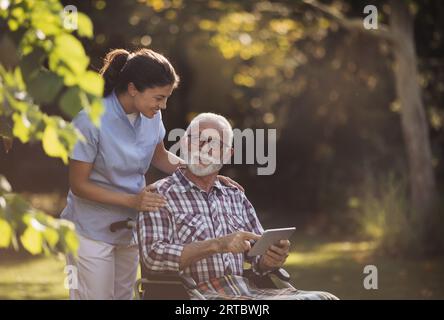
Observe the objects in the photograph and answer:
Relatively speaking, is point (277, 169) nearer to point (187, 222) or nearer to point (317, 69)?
point (317, 69)

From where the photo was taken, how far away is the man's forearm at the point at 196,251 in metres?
3.89

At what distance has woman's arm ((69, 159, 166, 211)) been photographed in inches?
157

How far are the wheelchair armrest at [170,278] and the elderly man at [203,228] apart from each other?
31 millimetres

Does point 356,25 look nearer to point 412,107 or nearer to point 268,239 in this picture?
point 412,107

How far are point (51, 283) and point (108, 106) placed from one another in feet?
15.4

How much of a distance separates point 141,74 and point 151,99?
120mm

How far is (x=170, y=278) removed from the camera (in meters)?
3.97

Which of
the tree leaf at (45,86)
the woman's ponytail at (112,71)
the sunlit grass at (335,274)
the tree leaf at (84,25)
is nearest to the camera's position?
the tree leaf at (84,25)

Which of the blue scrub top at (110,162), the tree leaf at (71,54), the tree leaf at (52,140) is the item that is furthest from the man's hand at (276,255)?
the tree leaf at (71,54)

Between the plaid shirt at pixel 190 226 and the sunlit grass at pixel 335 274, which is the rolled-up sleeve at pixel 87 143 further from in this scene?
the sunlit grass at pixel 335 274

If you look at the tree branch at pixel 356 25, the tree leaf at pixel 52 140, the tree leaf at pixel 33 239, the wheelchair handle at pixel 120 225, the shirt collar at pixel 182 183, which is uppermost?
the tree branch at pixel 356 25

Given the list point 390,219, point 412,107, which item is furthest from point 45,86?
point 412,107

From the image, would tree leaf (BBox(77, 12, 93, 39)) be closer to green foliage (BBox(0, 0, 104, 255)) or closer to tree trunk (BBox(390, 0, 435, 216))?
green foliage (BBox(0, 0, 104, 255))

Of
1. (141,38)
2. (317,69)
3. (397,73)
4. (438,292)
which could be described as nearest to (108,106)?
(438,292)
